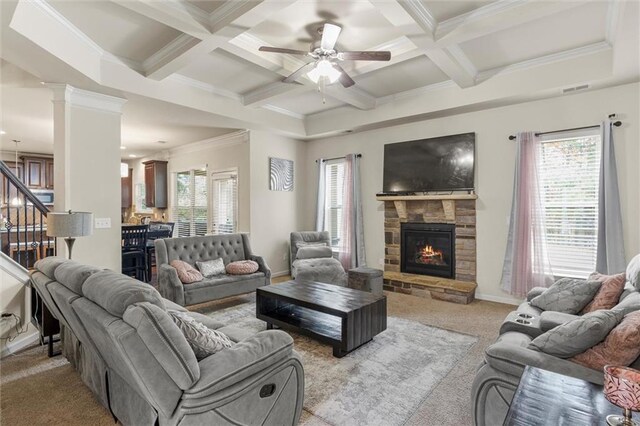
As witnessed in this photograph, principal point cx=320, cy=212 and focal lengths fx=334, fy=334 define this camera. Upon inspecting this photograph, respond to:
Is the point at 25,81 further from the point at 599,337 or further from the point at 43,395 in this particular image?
the point at 599,337

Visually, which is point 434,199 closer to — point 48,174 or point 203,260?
point 203,260

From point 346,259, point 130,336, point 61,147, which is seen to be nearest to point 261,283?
point 346,259

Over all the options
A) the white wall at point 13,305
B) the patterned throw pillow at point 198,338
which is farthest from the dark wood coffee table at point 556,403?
the white wall at point 13,305

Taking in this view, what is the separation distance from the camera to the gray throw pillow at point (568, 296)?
2758 mm

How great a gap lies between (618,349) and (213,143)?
682 cm

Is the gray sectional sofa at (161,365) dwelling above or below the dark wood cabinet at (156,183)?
below

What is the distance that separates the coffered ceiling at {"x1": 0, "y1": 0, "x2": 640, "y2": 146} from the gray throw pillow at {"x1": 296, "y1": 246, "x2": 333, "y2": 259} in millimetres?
2437

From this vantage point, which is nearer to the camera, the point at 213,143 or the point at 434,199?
the point at 434,199

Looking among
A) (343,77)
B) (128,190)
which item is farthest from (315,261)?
(128,190)

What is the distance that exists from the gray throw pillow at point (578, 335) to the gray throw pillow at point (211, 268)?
373 centimetres

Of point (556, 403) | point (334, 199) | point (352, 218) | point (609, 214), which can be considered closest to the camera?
point (556, 403)

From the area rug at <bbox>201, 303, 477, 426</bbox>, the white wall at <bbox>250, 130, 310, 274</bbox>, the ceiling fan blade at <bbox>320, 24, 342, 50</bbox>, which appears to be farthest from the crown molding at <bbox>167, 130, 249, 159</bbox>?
the area rug at <bbox>201, 303, 477, 426</bbox>

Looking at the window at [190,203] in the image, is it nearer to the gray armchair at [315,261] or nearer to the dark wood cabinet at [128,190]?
the dark wood cabinet at [128,190]

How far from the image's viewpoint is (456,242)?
5.15 meters
